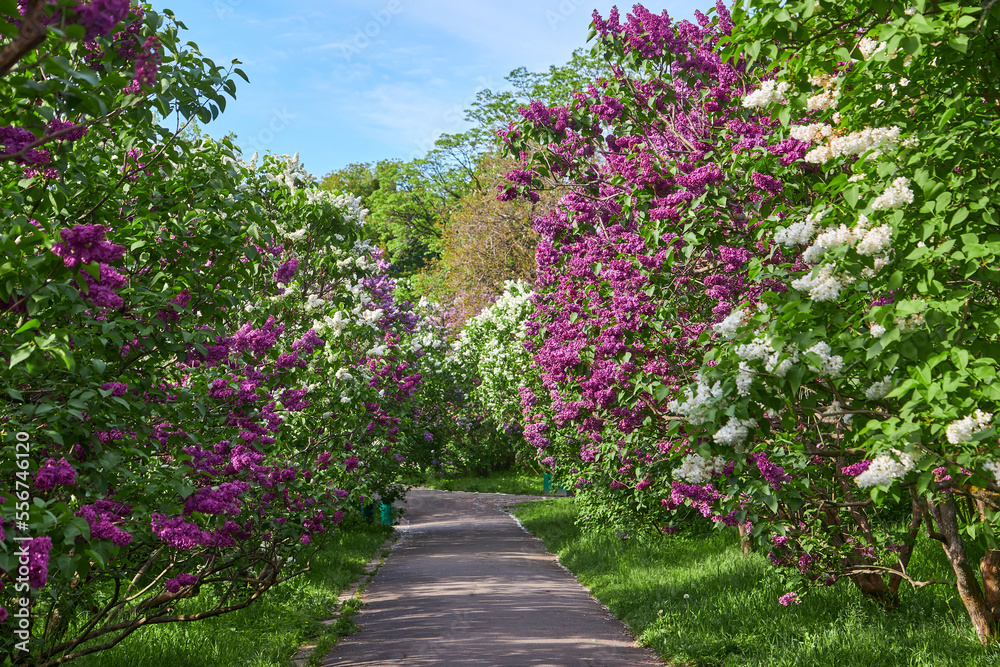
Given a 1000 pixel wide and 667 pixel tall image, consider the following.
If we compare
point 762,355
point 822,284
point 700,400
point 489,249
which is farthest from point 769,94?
point 489,249

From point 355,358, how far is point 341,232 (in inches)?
99.8

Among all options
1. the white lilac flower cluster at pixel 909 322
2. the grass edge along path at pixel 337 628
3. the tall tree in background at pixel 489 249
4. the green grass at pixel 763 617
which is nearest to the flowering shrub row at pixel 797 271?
the white lilac flower cluster at pixel 909 322

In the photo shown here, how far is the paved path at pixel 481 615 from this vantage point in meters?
7.97

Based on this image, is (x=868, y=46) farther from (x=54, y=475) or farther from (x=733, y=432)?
(x=54, y=475)

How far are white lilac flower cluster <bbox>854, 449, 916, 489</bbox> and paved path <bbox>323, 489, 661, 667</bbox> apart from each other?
462cm

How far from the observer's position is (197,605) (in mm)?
9453

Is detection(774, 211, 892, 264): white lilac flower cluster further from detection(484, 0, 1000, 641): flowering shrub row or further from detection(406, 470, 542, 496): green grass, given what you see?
detection(406, 470, 542, 496): green grass

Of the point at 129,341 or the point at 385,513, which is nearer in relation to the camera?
the point at 129,341

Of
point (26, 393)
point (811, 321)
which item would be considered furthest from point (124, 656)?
point (811, 321)

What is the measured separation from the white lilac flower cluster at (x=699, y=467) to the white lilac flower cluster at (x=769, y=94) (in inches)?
94.4

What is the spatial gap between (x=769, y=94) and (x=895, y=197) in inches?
73.6

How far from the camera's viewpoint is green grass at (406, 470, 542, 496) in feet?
106

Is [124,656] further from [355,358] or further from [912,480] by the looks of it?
[912,480]

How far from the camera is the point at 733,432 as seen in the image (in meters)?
4.31
